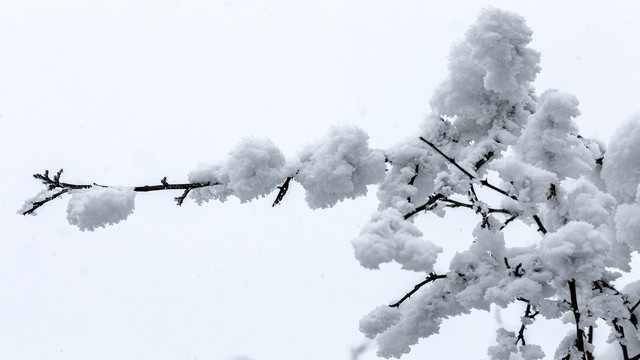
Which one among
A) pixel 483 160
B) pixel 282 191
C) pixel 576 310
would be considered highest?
pixel 483 160

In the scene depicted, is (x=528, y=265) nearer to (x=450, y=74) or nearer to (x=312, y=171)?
(x=312, y=171)

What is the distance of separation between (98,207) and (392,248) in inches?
58.9

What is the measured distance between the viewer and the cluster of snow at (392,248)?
1.96 meters

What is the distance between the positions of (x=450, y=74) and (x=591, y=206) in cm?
118

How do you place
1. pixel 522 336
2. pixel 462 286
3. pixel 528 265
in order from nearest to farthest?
1. pixel 528 265
2. pixel 462 286
3. pixel 522 336

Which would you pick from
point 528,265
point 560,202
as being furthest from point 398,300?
point 560,202

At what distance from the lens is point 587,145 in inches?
129

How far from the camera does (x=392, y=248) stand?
78.2 inches

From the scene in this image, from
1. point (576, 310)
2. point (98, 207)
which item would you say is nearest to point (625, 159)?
point (576, 310)

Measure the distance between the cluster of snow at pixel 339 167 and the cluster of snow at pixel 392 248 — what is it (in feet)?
2.14

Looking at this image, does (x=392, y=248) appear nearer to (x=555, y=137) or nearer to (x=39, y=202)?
(x=555, y=137)

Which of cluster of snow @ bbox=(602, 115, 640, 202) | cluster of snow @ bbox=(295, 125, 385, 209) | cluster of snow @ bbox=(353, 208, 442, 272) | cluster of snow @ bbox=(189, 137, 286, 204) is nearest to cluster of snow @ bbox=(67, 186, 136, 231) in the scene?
cluster of snow @ bbox=(189, 137, 286, 204)

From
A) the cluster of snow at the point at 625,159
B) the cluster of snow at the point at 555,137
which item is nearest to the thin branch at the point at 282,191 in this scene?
the cluster of snow at the point at 555,137

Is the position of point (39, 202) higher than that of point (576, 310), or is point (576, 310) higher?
point (39, 202)
